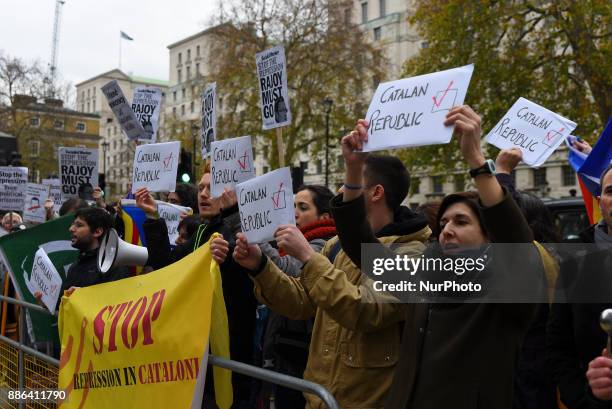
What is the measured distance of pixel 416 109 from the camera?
9.05ft

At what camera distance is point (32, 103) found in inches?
1850

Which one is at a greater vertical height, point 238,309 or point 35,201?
point 35,201

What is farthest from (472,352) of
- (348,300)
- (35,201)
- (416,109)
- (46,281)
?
(35,201)

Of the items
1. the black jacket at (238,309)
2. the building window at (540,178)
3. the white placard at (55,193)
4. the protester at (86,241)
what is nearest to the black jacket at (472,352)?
the black jacket at (238,309)

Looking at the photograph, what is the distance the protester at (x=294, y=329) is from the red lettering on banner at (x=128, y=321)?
2.30 ft

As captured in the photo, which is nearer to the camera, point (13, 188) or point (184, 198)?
point (184, 198)

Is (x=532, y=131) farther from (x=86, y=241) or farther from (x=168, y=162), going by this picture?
(x=86, y=241)

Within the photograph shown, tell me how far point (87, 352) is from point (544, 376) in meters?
2.38

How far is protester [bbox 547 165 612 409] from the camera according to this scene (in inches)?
102

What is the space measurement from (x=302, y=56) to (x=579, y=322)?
110 ft

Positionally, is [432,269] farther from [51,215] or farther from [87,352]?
[51,215]

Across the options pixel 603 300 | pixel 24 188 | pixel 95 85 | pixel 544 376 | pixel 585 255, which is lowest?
pixel 544 376

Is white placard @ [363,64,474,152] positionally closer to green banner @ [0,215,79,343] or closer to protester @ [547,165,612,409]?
protester @ [547,165,612,409]

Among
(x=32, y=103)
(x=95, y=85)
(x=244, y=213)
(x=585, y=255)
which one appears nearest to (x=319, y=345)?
(x=244, y=213)
